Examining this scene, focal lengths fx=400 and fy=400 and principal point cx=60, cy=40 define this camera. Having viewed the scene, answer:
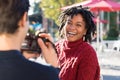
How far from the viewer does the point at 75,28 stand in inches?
119

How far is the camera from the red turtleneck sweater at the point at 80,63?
9.08ft

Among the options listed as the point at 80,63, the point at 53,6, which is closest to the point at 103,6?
the point at 53,6

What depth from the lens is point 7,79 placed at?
1561 millimetres

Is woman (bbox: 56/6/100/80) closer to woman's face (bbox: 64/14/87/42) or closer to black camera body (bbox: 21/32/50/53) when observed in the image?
woman's face (bbox: 64/14/87/42)

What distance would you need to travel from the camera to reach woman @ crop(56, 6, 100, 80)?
2787 millimetres

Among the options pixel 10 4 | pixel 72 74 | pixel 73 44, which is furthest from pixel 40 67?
pixel 73 44

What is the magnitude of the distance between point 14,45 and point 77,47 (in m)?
1.44

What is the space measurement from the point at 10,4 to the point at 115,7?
11728mm

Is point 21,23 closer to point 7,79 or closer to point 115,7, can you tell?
point 7,79

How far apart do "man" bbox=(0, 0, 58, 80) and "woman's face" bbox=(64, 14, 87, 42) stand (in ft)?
4.70

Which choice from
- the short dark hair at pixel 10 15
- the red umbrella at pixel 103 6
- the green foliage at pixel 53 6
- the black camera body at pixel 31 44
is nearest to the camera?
the short dark hair at pixel 10 15

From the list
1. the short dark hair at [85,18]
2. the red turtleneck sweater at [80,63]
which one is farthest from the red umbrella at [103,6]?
the red turtleneck sweater at [80,63]

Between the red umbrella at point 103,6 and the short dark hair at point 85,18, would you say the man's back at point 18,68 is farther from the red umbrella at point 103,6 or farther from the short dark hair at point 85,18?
the red umbrella at point 103,6

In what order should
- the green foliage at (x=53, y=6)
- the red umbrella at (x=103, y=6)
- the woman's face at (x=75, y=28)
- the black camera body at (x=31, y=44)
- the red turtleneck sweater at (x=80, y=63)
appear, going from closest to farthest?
the black camera body at (x=31, y=44)
the red turtleneck sweater at (x=80, y=63)
the woman's face at (x=75, y=28)
the red umbrella at (x=103, y=6)
the green foliage at (x=53, y=6)
